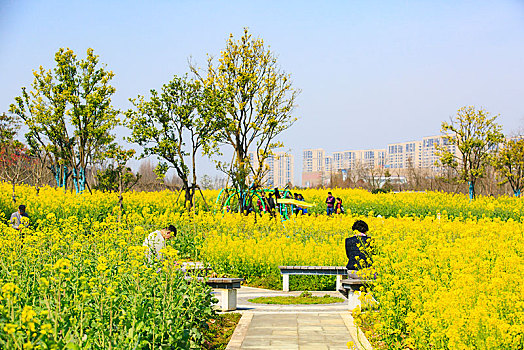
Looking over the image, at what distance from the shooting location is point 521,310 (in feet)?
14.0

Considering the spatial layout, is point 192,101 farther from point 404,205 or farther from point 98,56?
point 404,205

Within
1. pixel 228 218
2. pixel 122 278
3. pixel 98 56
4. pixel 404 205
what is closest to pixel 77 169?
pixel 98 56

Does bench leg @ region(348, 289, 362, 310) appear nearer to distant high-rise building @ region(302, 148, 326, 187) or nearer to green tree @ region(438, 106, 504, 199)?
green tree @ region(438, 106, 504, 199)

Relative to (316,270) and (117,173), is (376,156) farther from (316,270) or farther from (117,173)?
(316,270)

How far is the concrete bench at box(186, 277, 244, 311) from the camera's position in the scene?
8.21m

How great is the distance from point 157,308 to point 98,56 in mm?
21010

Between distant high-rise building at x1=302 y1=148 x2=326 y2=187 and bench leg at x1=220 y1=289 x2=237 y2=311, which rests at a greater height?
distant high-rise building at x1=302 y1=148 x2=326 y2=187

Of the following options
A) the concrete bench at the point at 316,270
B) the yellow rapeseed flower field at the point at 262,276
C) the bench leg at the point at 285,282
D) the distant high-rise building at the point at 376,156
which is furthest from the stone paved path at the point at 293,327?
the distant high-rise building at the point at 376,156

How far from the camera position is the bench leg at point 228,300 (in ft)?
27.9

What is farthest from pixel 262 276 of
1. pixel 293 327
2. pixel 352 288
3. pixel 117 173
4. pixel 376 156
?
pixel 376 156

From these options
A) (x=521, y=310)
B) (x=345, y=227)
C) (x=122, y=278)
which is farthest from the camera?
(x=345, y=227)

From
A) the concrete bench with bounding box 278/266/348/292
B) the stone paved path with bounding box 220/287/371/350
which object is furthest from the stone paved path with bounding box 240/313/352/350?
the concrete bench with bounding box 278/266/348/292

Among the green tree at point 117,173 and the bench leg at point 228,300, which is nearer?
the bench leg at point 228,300

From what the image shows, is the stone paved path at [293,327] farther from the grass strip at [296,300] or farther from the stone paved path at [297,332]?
the grass strip at [296,300]
